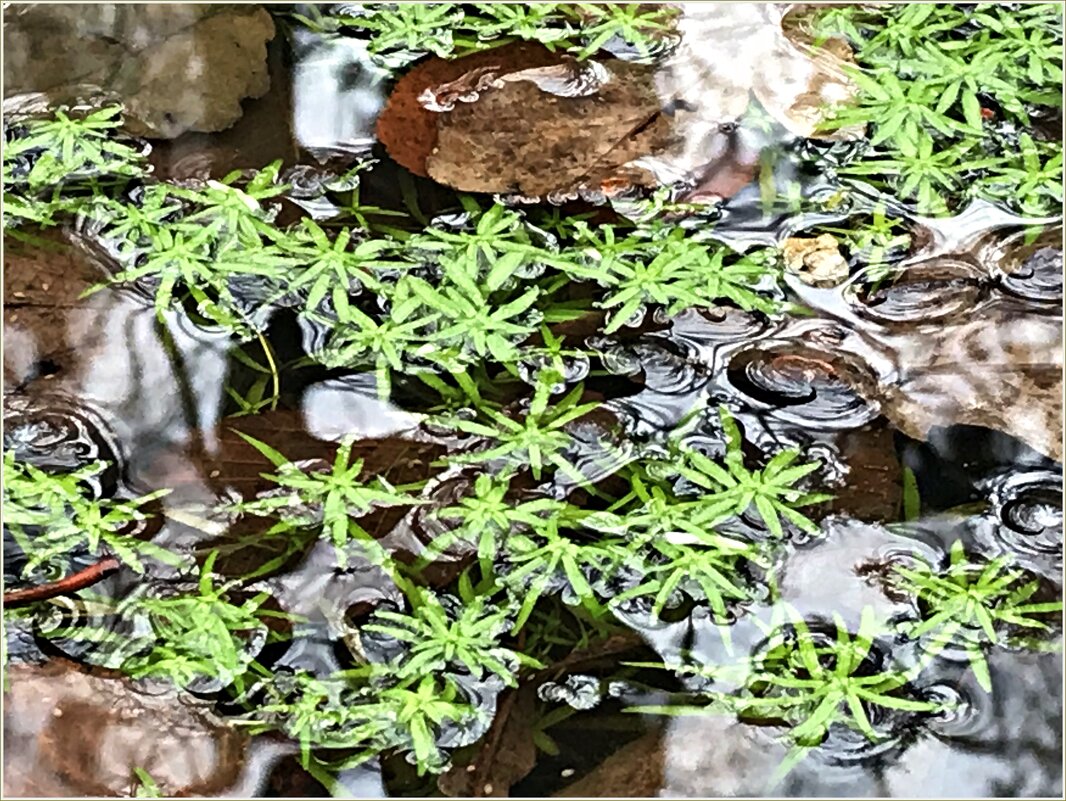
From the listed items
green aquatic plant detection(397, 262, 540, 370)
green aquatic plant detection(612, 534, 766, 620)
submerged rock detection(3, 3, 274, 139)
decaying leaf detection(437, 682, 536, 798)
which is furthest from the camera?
submerged rock detection(3, 3, 274, 139)

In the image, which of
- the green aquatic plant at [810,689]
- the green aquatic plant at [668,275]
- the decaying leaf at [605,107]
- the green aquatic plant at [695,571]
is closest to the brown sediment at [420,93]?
the decaying leaf at [605,107]

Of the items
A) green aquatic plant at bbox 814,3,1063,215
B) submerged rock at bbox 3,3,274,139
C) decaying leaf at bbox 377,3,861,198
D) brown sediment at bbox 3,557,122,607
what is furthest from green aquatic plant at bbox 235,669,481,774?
green aquatic plant at bbox 814,3,1063,215

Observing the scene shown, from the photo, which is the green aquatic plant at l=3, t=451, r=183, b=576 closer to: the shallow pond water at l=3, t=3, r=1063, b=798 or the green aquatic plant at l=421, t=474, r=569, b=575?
the shallow pond water at l=3, t=3, r=1063, b=798

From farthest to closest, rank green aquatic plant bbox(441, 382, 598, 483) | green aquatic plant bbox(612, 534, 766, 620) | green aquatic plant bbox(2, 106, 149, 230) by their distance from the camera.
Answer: green aquatic plant bbox(2, 106, 149, 230) < green aquatic plant bbox(441, 382, 598, 483) < green aquatic plant bbox(612, 534, 766, 620)

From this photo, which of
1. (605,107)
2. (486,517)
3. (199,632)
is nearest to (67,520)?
(199,632)

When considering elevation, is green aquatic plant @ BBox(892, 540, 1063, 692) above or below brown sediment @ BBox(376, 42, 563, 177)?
below

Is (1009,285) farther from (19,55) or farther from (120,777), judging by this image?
(19,55)

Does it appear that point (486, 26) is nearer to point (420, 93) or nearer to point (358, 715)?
point (420, 93)
